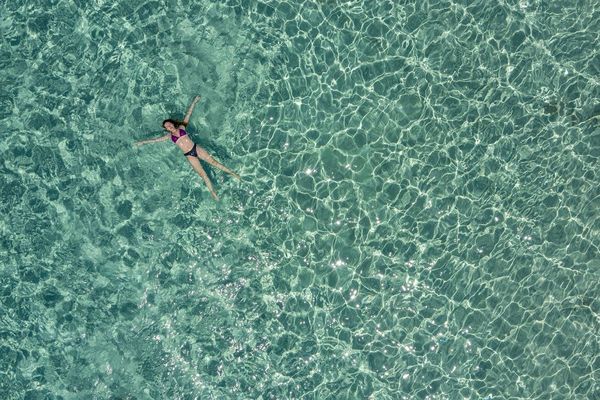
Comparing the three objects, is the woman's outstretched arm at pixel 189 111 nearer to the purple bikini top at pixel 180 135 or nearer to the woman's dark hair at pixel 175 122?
the woman's dark hair at pixel 175 122

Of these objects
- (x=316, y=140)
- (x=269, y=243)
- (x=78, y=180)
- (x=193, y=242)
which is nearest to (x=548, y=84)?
(x=316, y=140)

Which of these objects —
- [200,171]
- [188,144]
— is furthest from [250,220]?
[188,144]

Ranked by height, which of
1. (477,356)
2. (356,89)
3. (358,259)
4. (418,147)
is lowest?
(477,356)

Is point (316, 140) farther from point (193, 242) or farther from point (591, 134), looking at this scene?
point (591, 134)

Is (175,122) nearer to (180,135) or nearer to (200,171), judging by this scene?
(180,135)

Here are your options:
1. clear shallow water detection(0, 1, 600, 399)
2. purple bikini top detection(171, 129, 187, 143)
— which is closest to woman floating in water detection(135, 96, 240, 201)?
purple bikini top detection(171, 129, 187, 143)

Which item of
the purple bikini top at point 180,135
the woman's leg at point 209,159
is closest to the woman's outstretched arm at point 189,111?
the purple bikini top at point 180,135

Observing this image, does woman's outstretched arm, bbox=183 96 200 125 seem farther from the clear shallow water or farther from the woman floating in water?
the clear shallow water
